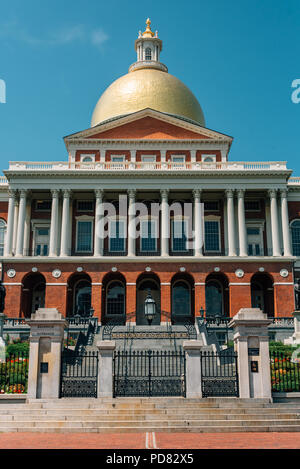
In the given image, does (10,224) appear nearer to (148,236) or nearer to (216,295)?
(148,236)

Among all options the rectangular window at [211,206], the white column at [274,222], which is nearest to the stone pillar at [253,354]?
the white column at [274,222]

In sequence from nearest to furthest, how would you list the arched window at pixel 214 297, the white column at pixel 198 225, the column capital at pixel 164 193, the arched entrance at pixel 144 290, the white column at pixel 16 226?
1. the white column at pixel 198 225
2. the white column at pixel 16 226
3. the column capital at pixel 164 193
4. the arched entrance at pixel 144 290
5. the arched window at pixel 214 297

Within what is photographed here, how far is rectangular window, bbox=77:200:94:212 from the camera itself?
50.1m

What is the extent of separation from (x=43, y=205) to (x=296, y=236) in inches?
899

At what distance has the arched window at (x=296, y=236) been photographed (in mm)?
50016

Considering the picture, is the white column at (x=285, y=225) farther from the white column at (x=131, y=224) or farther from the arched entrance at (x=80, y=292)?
the arched entrance at (x=80, y=292)

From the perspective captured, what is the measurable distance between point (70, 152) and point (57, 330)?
3605cm

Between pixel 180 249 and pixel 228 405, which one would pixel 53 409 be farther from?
pixel 180 249

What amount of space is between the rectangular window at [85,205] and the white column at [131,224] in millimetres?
4120

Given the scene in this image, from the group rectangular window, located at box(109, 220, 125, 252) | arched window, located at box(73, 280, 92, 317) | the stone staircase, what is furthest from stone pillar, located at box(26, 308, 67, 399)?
arched window, located at box(73, 280, 92, 317)

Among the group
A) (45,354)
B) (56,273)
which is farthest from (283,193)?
(45,354)

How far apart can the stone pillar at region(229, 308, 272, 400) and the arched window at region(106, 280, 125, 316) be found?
30482 millimetres

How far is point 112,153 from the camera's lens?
52062 mm
